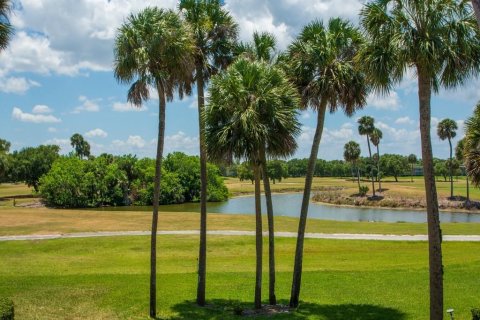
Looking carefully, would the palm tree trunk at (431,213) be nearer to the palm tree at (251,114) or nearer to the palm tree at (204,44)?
the palm tree at (251,114)

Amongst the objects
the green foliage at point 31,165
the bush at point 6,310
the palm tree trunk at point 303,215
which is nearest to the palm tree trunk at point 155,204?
the bush at point 6,310

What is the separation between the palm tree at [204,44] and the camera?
17391mm

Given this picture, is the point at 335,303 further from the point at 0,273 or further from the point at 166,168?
the point at 166,168

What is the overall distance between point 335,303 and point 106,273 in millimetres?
11642

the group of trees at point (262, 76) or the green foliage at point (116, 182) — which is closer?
the group of trees at point (262, 76)

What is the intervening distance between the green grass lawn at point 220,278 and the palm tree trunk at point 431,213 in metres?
3.29

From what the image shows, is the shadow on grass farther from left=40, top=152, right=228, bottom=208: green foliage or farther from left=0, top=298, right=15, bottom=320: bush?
left=40, top=152, right=228, bottom=208: green foliage

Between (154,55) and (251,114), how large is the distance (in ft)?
12.0

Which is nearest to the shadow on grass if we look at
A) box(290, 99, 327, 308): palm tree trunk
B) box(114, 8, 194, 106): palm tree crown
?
box(290, 99, 327, 308): palm tree trunk

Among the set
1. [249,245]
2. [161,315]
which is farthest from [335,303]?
[249,245]

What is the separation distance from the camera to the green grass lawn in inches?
640

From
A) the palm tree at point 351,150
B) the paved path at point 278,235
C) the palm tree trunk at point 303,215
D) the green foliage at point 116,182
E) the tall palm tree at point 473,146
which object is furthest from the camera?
the palm tree at point 351,150

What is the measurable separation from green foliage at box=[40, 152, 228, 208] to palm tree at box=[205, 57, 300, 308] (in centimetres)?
7054

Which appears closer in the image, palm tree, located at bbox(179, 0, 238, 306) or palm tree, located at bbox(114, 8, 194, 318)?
palm tree, located at bbox(114, 8, 194, 318)
